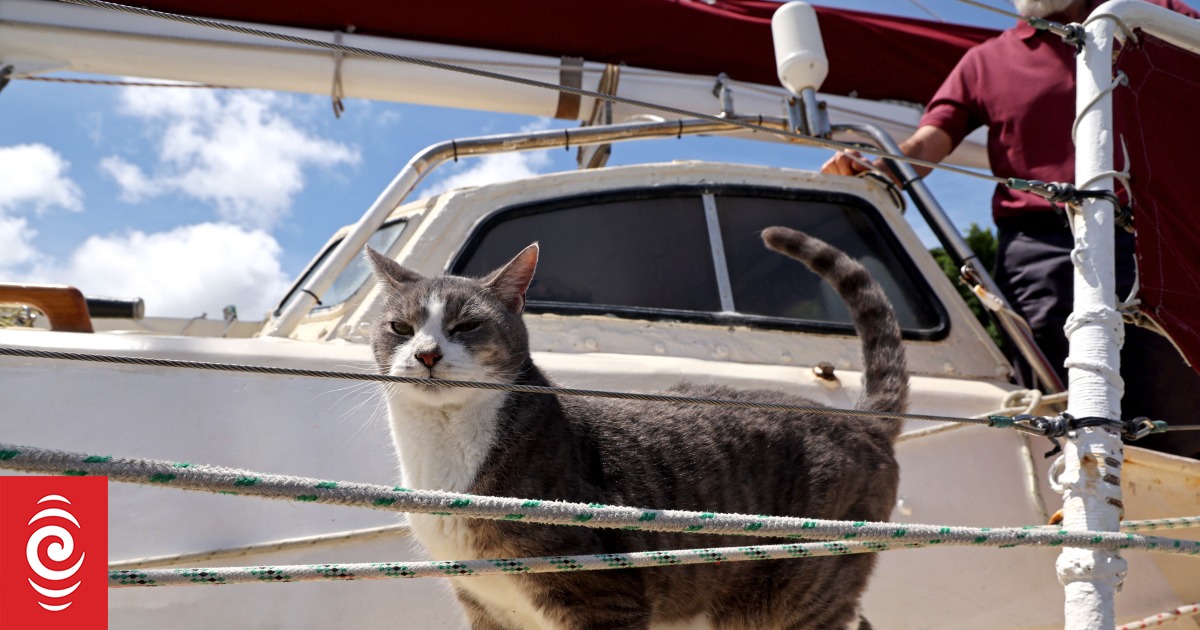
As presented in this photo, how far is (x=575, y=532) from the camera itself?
5.29ft

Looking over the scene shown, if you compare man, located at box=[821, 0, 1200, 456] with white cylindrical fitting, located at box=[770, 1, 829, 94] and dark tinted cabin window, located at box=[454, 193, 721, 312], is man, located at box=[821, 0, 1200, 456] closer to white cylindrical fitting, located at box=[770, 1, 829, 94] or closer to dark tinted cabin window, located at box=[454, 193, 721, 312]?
white cylindrical fitting, located at box=[770, 1, 829, 94]

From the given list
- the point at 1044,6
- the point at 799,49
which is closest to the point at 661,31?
the point at 799,49

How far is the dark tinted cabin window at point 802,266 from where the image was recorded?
2.75m

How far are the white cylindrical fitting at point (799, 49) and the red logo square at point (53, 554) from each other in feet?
7.72

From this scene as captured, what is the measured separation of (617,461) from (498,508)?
84 centimetres

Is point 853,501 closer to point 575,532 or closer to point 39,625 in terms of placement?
point 575,532

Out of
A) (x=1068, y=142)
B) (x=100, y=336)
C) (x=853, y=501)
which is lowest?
(x=853, y=501)

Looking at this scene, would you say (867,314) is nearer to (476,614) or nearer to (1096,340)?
(1096,340)

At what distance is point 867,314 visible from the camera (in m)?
2.27

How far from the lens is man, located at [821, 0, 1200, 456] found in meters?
2.44

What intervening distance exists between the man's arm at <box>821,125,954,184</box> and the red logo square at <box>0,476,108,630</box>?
8.25ft

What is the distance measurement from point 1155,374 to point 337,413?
2.32 metres

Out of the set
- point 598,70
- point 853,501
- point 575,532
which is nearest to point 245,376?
point 575,532

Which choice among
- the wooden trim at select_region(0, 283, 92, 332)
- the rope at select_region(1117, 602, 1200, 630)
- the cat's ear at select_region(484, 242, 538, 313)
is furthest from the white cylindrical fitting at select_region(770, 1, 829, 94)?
the wooden trim at select_region(0, 283, 92, 332)
